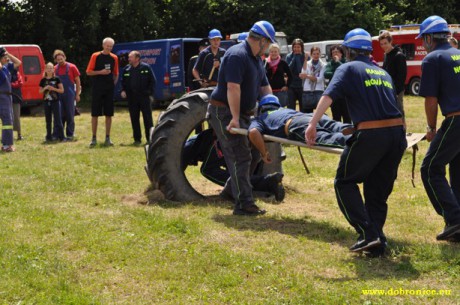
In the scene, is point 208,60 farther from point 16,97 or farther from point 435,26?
point 435,26

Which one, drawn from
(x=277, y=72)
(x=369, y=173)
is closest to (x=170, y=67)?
(x=277, y=72)

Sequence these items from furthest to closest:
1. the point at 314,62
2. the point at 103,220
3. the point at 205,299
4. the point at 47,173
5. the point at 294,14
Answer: the point at 294,14 < the point at 314,62 < the point at 47,173 < the point at 103,220 < the point at 205,299

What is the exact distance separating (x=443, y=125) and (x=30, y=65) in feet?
62.6

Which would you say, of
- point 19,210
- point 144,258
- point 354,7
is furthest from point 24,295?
point 354,7

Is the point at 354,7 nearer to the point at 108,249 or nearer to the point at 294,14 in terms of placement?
the point at 294,14

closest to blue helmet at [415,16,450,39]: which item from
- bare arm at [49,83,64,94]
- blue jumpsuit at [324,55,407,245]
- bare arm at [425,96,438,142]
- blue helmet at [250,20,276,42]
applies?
bare arm at [425,96,438,142]

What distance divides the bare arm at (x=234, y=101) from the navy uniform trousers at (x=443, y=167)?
6.39ft

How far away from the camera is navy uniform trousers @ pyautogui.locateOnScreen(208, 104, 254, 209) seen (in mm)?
7738

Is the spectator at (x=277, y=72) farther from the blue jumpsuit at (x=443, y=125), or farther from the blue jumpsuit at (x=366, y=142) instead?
the blue jumpsuit at (x=366, y=142)

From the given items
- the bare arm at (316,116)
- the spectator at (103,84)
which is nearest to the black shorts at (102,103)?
the spectator at (103,84)

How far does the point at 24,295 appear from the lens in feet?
17.3

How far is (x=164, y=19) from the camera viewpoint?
3341cm

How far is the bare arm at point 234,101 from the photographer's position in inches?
294

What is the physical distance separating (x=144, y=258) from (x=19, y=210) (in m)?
2.54
